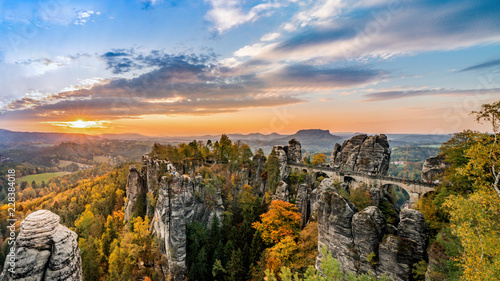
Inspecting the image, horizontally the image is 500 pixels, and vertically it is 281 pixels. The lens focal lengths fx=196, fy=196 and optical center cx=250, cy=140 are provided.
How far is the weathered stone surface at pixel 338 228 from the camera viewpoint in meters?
17.3

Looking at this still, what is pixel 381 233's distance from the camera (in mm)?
15906

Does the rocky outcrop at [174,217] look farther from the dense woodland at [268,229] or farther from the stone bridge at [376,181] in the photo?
the stone bridge at [376,181]

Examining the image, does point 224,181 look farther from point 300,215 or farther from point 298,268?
point 298,268

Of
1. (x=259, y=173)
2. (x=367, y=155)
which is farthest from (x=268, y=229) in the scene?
(x=367, y=155)

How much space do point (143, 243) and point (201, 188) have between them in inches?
497

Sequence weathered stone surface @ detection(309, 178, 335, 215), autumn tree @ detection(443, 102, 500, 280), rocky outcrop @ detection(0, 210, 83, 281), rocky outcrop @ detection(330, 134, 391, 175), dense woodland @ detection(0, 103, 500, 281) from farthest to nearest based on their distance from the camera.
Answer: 1. rocky outcrop @ detection(330, 134, 391, 175)
2. weathered stone surface @ detection(309, 178, 335, 215)
3. dense woodland @ detection(0, 103, 500, 281)
4. autumn tree @ detection(443, 102, 500, 280)
5. rocky outcrop @ detection(0, 210, 83, 281)

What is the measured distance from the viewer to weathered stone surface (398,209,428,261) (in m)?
14.2

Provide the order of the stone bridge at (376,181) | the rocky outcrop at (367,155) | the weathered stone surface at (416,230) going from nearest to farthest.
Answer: the weathered stone surface at (416,230), the stone bridge at (376,181), the rocky outcrop at (367,155)

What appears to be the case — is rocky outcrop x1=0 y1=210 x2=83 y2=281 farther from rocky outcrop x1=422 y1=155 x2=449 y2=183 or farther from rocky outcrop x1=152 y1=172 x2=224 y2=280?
rocky outcrop x1=422 y1=155 x2=449 y2=183

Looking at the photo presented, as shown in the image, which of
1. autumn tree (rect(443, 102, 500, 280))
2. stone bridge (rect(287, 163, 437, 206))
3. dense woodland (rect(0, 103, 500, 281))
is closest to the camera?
autumn tree (rect(443, 102, 500, 280))

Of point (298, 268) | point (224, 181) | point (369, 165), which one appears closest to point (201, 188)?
point (224, 181)

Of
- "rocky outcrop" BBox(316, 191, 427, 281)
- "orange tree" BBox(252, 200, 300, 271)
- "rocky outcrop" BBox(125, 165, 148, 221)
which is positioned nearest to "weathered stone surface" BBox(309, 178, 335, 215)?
"orange tree" BBox(252, 200, 300, 271)

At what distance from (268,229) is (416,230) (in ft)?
59.4

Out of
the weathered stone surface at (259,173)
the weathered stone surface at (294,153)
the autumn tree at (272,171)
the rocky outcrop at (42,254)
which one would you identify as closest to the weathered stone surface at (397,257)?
the rocky outcrop at (42,254)
